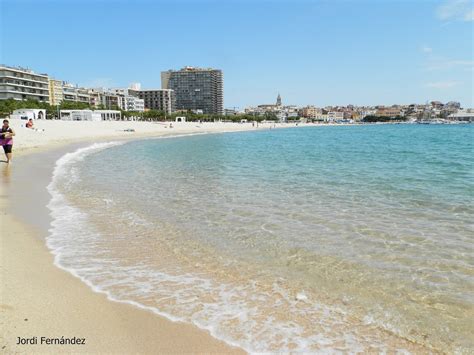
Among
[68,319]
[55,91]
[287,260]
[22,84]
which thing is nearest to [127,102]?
[55,91]

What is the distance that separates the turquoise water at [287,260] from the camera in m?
3.93

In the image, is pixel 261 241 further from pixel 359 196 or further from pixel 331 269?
pixel 359 196

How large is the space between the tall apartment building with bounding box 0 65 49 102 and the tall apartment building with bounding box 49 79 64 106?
1478 cm

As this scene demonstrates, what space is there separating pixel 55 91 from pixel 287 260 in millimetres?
158485

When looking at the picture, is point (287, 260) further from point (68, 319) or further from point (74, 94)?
point (74, 94)

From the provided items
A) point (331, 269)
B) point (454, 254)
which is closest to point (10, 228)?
point (331, 269)

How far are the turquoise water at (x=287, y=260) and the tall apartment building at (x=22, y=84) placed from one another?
114680mm

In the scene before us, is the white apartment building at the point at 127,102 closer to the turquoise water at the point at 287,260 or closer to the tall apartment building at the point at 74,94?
the tall apartment building at the point at 74,94

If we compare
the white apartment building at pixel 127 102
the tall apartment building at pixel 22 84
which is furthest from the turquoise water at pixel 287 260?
the white apartment building at pixel 127 102

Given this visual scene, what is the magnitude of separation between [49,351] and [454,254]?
585cm

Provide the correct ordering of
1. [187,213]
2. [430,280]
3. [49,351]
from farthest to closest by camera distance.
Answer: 1. [187,213]
2. [430,280]
3. [49,351]

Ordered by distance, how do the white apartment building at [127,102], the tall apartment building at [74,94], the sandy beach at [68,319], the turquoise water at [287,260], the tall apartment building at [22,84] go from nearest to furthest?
1. the sandy beach at [68,319]
2. the turquoise water at [287,260]
3. the tall apartment building at [22,84]
4. the tall apartment building at [74,94]
5. the white apartment building at [127,102]

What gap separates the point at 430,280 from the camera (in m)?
5.21

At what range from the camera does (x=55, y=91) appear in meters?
145
